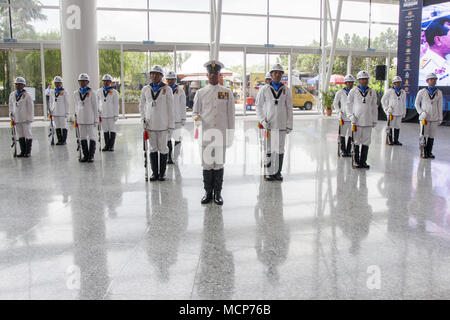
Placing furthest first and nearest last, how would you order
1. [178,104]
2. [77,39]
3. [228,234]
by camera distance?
[77,39] < [178,104] < [228,234]

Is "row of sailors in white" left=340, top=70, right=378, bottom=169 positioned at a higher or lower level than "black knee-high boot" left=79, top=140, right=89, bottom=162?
higher

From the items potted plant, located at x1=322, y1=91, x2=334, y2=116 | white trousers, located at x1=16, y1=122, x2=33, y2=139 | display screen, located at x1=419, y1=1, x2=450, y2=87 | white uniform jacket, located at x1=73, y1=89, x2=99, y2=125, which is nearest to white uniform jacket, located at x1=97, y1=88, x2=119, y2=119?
white uniform jacket, located at x1=73, y1=89, x2=99, y2=125

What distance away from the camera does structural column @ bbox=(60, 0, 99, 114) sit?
52.3 ft

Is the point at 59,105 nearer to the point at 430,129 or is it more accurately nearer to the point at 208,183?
the point at 208,183

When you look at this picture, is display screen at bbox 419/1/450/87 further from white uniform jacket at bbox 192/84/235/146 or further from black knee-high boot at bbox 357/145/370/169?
white uniform jacket at bbox 192/84/235/146

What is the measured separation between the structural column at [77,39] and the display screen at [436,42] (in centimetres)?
1321

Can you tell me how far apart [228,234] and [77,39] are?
13.8m

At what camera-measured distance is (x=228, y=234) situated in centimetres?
461

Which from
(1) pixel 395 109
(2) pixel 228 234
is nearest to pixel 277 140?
(2) pixel 228 234

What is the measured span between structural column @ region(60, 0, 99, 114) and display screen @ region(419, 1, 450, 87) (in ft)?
43.3

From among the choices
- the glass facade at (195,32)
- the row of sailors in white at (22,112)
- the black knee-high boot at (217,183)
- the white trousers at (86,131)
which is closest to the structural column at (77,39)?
the glass facade at (195,32)

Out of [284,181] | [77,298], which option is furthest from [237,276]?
[284,181]

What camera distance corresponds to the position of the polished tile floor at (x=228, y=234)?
132 inches

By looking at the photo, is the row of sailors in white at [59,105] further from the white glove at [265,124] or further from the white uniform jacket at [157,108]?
the white glove at [265,124]
